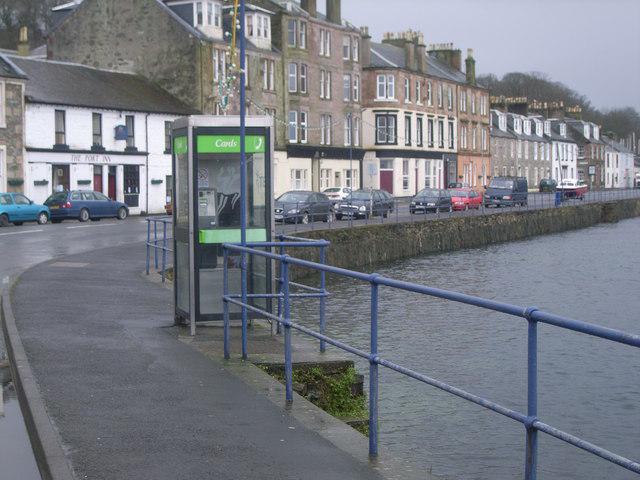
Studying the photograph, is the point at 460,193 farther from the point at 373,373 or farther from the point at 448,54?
the point at 373,373

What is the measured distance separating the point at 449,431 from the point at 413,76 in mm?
70615

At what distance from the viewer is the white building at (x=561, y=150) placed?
381 feet

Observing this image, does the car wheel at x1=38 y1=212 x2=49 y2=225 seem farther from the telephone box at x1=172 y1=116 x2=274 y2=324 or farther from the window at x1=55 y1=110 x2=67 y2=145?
the telephone box at x1=172 y1=116 x2=274 y2=324

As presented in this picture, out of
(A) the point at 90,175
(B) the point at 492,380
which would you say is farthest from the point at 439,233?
(B) the point at 492,380

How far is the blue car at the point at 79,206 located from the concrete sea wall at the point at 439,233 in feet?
45.2

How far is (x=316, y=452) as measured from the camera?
7.13 metres

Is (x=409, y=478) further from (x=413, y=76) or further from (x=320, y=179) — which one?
(x=413, y=76)

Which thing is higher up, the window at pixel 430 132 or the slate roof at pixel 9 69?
the slate roof at pixel 9 69

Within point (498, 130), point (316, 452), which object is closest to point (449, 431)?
point (316, 452)

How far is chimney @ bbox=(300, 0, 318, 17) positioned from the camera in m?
71.7

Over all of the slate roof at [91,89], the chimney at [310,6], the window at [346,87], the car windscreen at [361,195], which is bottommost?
the car windscreen at [361,195]

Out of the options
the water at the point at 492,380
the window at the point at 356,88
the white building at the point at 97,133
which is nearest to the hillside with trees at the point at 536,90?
the window at the point at 356,88

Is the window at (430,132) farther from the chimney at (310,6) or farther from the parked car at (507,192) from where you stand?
the parked car at (507,192)

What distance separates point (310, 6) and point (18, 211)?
3583 cm
